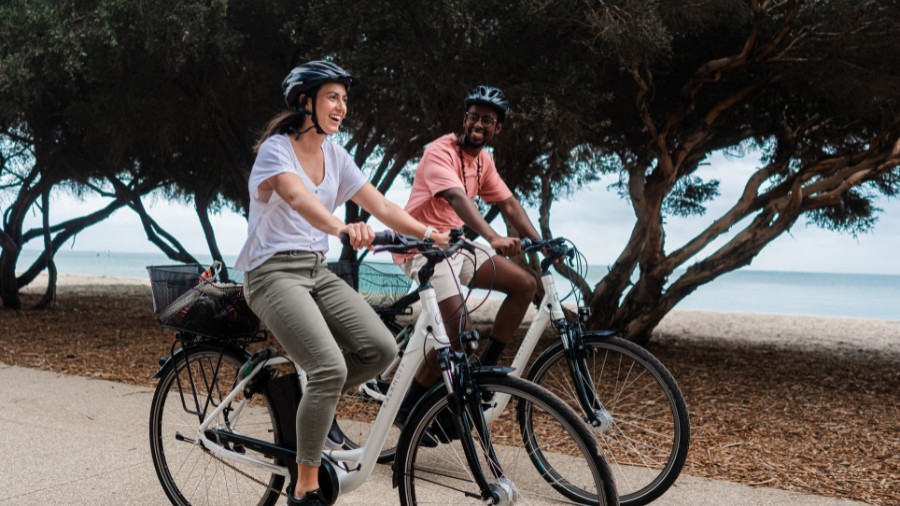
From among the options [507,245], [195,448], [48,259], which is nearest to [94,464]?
[195,448]

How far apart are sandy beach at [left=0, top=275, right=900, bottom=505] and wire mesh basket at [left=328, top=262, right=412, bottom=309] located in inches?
82.8

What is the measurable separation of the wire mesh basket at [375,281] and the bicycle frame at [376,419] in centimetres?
A: 165

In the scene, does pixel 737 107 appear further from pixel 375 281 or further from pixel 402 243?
pixel 402 243

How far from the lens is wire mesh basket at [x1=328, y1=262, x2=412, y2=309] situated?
16.9 feet

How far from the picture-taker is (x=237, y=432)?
Result: 375 cm

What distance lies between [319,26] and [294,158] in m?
5.99

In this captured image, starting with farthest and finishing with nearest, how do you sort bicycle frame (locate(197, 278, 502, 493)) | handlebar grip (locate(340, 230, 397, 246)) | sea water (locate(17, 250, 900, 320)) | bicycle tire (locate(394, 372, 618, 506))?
sea water (locate(17, 250, 900, 320)), bicycle frame (locate(197, 278, 502, 493)), handlebar grip (locate(340, 230, 397, 246)), bicycle tire (locate(394, 372, 618, 506))

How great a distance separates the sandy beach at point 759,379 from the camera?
5.19 meters

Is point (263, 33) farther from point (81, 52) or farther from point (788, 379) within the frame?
point (788, 379)

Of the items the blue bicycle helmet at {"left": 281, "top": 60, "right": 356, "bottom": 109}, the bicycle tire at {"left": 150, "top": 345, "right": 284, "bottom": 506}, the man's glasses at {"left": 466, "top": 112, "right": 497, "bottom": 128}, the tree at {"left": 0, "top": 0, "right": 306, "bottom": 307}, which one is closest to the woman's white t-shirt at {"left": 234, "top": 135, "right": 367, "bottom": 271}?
the blue bicycle helmet at {"left": 281, "top": 60, "right": 356, "bottom": 109}

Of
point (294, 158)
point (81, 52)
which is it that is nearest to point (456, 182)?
point (294, 158)

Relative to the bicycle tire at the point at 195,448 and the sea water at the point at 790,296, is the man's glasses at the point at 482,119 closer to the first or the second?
the bicycle tire at the point at 195,448

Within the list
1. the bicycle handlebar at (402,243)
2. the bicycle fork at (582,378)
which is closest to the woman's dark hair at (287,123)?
the bicycle handlebar at (402,243)

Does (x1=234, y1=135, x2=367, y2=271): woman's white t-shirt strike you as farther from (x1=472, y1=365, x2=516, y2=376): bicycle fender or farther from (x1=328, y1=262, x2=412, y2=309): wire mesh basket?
(x1=328, y1=262, x2=412, y2=309): wire mesh basket
